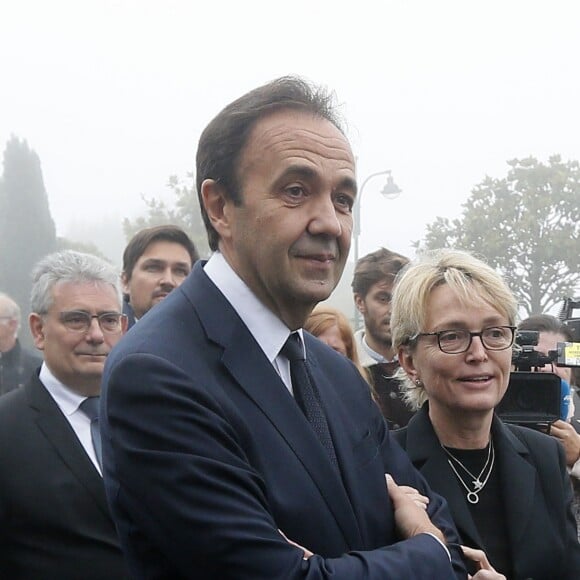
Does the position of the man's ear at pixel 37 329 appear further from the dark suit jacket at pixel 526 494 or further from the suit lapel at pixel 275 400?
the suit lapel at pixel 275 400

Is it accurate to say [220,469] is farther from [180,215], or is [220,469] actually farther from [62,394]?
[180,215]

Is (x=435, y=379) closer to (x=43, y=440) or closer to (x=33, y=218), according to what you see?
(x=43, y=440)

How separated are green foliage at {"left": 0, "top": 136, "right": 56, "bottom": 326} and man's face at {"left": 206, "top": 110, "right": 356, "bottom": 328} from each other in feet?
132

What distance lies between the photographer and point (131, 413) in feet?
5.08

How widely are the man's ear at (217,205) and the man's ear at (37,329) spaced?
5.40 ft

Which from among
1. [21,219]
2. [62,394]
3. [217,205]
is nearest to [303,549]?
[217,205]

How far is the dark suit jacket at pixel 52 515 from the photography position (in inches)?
102

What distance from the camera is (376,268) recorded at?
4.84 metres

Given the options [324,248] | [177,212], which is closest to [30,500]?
[324,248]

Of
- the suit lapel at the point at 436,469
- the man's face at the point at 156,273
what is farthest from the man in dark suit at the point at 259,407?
the man's face at the point at 156,273

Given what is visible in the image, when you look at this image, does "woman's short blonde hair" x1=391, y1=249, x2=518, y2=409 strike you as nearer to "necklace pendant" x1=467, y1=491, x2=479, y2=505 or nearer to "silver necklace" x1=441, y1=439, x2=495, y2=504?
"silver necklace" x1=441, y1=439, x2=495, y2=504

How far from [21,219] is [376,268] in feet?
146

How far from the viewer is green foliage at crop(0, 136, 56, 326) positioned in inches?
1689

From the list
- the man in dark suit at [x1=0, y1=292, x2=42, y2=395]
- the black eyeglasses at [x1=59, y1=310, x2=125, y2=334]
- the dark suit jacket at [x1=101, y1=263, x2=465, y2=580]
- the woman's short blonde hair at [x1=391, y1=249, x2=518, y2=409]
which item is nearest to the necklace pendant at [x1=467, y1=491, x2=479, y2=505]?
the woman's short blonde hair at [x1=391, y1=249, x2=518, y2=409]
